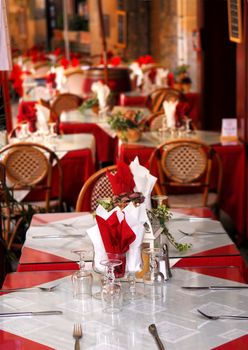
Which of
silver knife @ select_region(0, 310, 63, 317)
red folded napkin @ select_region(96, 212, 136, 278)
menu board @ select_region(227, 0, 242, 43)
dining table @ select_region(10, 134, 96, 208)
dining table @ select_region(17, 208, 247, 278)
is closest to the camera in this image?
silver knife @ select_region(0, 310, 63, 317)

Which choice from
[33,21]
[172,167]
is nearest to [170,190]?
[172,167]

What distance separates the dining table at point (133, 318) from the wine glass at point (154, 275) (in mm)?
21

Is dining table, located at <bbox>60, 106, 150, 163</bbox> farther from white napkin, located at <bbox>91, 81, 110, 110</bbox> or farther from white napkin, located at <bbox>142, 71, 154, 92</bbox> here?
white napkin, located at <bbox>142, 71, 154, 92</bbox>

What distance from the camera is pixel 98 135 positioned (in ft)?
23.4

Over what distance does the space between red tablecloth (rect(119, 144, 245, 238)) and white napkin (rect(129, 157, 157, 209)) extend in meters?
2.26

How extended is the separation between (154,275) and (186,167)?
8.09 feet

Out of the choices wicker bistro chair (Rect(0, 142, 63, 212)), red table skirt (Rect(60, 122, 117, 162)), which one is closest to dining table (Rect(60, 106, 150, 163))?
red table skirt (Rect(60, 122, 117, 162))

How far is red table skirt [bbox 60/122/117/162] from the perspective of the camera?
278 inches

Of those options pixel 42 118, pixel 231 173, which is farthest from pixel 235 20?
pixel 42 118

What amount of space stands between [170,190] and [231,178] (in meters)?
0.46

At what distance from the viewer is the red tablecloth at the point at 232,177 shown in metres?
5.41

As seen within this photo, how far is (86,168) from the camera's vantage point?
5359 millimetres

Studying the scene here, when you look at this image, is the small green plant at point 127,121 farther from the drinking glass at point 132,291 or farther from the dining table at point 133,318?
the drinking glass at point 132,291

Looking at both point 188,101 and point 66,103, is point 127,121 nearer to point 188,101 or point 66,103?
point 66,103
